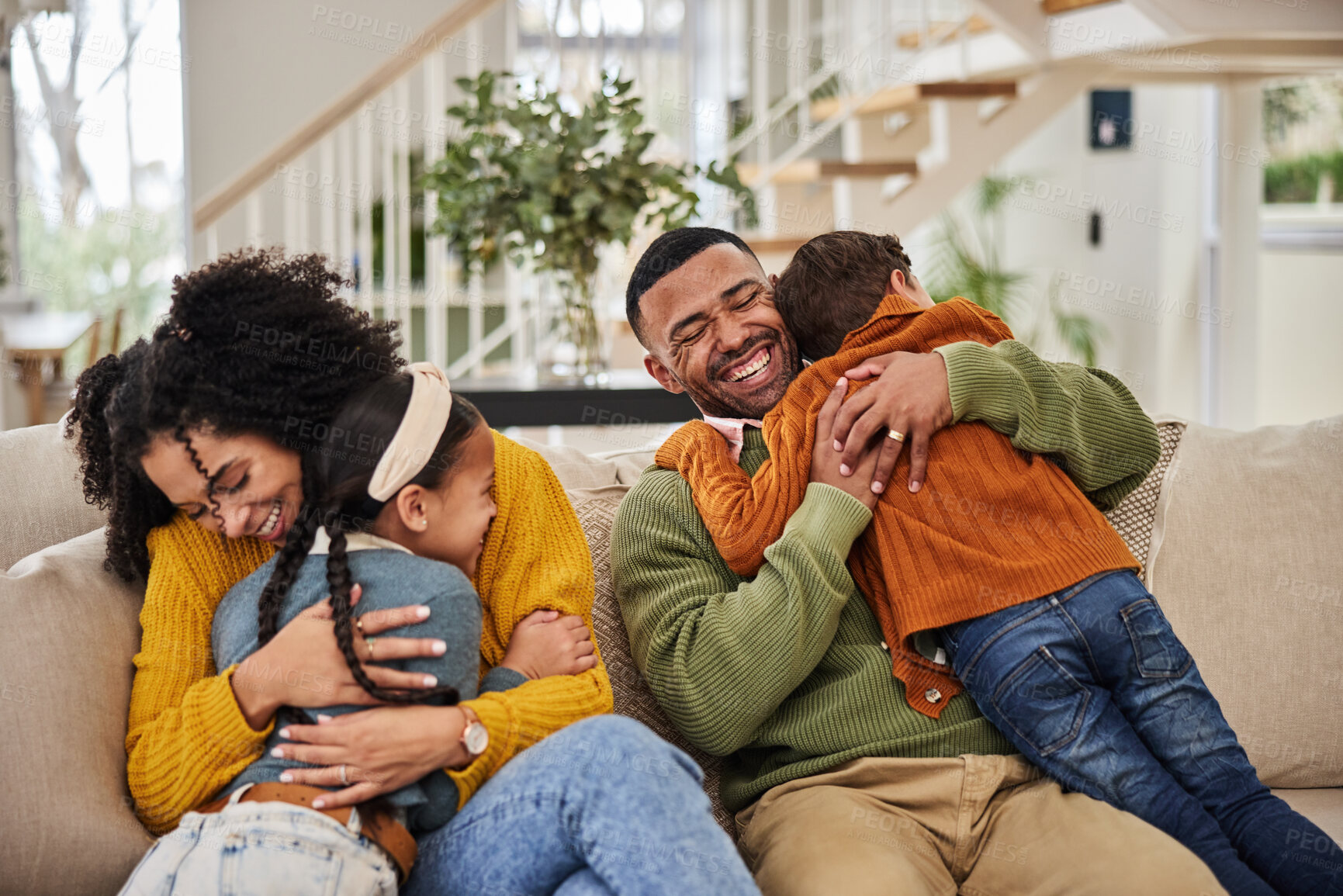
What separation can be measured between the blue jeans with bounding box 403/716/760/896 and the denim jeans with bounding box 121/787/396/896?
0.30 feet

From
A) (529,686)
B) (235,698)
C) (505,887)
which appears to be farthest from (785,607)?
(235,698)

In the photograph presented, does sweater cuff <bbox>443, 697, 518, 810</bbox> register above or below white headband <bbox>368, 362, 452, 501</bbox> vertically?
below

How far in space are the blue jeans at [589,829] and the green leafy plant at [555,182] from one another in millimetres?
1729

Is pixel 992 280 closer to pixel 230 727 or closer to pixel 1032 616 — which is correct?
pixel 1032 616

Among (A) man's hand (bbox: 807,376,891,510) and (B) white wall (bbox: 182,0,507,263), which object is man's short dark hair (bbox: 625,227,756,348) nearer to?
(A) man's hand (bbox: 807,376,891,510)

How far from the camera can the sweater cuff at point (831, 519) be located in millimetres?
1308

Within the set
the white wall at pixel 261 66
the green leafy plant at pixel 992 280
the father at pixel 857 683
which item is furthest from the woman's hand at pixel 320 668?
the white wall at pixel 261 66

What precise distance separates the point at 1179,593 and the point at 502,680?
1.01 metres

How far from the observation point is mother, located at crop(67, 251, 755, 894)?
1012 millimetres

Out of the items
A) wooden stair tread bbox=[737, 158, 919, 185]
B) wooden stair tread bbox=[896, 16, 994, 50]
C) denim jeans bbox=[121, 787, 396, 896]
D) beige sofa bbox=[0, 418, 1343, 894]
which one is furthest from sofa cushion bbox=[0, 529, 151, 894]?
wooden stair tread bbox=[896, 16, 994, 50]

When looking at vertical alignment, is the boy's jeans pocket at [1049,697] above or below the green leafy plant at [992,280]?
below

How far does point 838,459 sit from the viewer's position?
4.50ft

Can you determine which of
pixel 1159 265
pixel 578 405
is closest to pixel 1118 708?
pixel 578 405

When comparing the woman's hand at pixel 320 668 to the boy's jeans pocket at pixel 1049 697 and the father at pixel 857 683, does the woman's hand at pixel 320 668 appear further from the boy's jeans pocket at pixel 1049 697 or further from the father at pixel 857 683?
the boy's jeans pocket at pixel 1049 697
